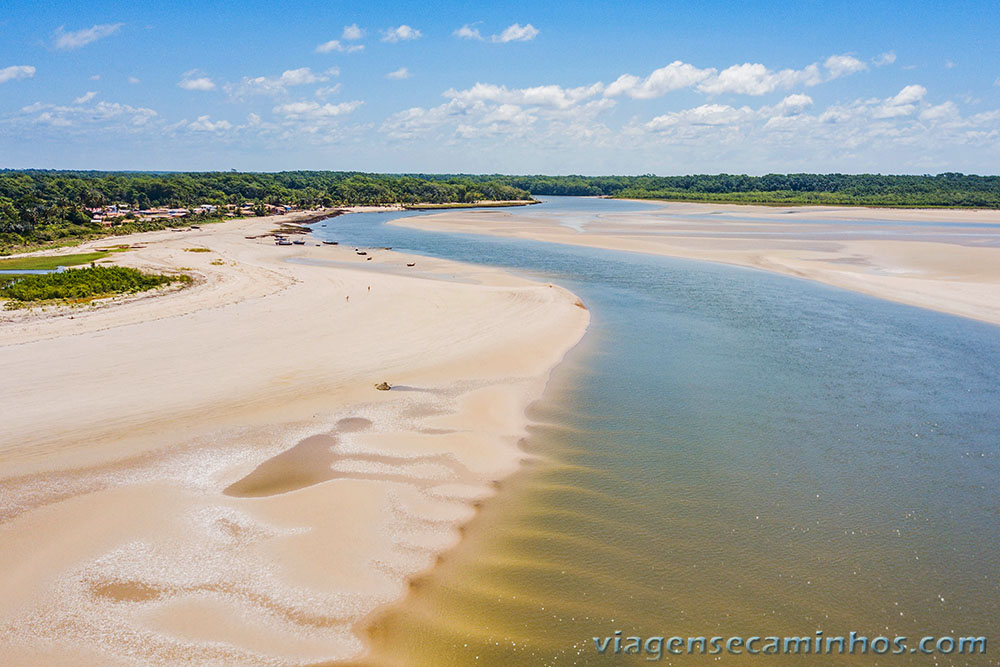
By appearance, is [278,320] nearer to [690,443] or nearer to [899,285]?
[690,443]

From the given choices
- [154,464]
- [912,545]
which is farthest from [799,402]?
[154,464]

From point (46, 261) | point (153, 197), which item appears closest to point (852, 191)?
point (153, 197)

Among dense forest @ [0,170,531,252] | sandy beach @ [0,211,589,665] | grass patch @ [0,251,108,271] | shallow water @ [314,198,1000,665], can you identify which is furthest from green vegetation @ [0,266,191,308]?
shallow water @ [314,198,1000,665]

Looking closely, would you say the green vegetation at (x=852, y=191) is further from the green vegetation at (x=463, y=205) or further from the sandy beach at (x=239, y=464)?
the sandy beach at (x=239, y=464)

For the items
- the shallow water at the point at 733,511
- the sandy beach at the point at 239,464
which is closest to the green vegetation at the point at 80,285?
the sandy beach at the point at 239,464

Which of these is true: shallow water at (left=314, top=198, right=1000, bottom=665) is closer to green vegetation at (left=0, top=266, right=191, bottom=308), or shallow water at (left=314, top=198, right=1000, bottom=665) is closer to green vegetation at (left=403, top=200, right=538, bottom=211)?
green vegetation at (left=0, top=266, right=191, bottom=308)

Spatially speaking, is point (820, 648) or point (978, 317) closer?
point (820, 648)
